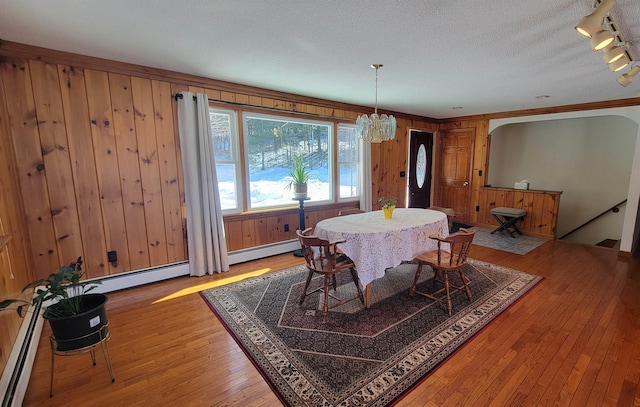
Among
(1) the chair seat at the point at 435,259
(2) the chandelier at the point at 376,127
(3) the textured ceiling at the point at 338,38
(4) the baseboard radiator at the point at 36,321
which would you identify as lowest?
(4) the baseboard radiator at the point at 36,321

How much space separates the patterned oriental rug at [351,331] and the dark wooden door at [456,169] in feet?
10.4

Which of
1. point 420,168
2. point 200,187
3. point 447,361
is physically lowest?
point 447,361

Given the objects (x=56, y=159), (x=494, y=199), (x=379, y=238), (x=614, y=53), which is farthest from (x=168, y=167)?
(x=494, y=199)

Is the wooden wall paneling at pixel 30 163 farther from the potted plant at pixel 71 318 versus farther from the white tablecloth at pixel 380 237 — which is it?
the white tablecloth at pixel 380 237

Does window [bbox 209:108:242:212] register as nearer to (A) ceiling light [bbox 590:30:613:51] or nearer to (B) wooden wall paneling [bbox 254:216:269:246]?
(B) wooden wall paneling [bbox 254:216:269:246]

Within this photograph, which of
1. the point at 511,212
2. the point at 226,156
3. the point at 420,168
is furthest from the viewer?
the point at 420,168

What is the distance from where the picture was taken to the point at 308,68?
9.68ft

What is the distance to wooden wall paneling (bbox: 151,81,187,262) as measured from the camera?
3.13 meters

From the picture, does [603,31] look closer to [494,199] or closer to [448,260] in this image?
[448,260]

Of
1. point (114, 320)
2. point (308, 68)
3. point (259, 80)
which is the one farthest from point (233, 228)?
point (308, 68)

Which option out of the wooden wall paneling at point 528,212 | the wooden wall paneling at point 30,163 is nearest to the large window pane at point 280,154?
the wooden wall paneling at point 30,163

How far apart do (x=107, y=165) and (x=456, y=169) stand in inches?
246

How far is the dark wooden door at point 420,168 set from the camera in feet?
20.1

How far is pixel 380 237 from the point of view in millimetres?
2613
